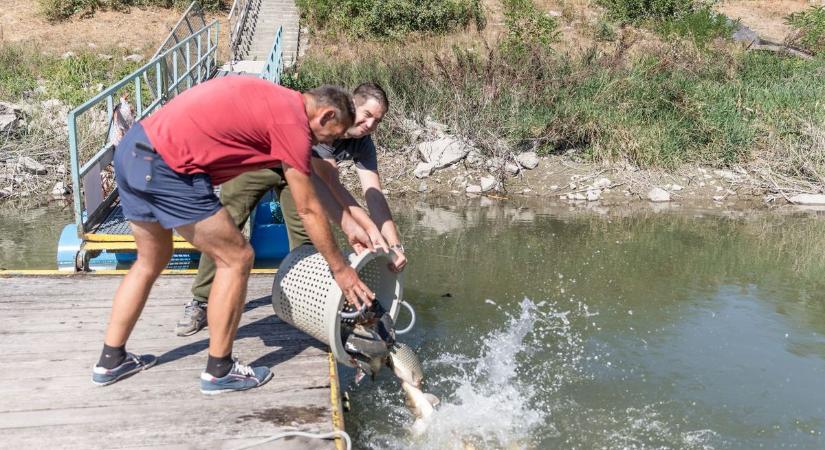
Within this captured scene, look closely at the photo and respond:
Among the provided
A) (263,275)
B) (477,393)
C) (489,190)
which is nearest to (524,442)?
(477,393)

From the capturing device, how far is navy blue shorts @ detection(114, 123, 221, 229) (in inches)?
136

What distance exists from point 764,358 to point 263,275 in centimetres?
387

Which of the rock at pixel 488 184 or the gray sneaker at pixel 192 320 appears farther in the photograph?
the rock at pixel 488 184

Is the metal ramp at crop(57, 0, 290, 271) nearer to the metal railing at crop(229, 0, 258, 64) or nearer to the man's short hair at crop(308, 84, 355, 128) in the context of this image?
the man's short hair at crop(308, 84, 355, 128)

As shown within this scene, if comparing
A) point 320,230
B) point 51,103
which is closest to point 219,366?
point 320,230

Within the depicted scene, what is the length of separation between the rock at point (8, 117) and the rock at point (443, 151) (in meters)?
6.82

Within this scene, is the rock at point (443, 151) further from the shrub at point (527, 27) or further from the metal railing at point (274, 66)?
the shrub at point (527, 27)

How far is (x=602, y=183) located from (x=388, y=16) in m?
11.6

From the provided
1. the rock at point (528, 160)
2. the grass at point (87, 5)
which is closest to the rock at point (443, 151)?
the rock at point (528, 160)

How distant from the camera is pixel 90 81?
17.0m

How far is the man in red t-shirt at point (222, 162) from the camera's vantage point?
3363mm

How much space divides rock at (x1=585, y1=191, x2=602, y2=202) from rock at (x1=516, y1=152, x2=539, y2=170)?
118 centimetres

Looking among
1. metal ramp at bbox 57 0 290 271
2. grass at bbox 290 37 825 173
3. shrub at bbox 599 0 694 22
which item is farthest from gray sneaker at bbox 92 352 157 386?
shrub at bbox 599 0 694 22

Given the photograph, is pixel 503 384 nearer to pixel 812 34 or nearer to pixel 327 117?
pixel 327 117
